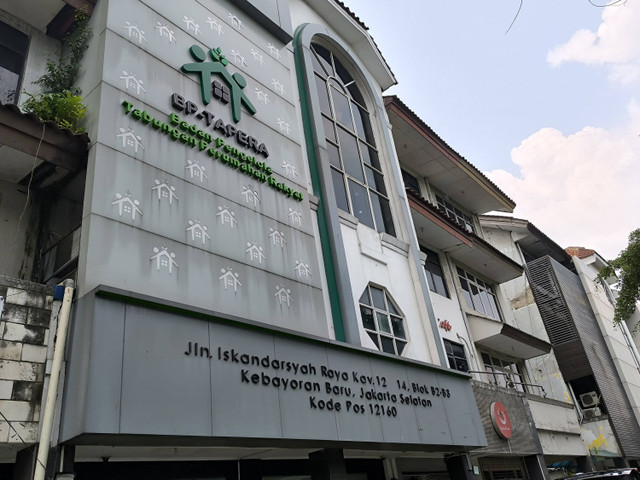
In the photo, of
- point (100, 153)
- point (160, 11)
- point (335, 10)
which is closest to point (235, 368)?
point (100, 153)

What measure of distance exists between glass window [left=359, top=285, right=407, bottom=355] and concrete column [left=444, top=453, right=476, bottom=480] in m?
2.57

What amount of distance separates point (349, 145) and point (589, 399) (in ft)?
51.2

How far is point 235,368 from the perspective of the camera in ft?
22.6

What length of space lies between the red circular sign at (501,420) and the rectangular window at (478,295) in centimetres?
541

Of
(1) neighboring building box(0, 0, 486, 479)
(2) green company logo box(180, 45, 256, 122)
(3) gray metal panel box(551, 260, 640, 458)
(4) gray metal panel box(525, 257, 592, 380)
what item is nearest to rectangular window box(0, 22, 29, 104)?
(1) neighboring building box(0, 0, 486, 479)

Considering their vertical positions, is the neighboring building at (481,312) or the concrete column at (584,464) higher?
the neighboring building at (481,312)

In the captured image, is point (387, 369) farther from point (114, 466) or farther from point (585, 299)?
point (585, 299)

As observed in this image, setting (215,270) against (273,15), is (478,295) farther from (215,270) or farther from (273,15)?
(215,270)

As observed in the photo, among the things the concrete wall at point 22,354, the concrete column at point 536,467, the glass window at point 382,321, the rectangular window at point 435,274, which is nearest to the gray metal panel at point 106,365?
the concrete wall at point 22,354

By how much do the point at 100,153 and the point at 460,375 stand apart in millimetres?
8732

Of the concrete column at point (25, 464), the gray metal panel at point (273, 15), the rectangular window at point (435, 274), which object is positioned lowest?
the concrete column at point (25, 464)

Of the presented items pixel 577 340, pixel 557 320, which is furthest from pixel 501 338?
pixel 557 320

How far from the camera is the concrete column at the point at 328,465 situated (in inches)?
326

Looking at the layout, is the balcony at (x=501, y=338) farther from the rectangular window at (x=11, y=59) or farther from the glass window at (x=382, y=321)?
the rectangular window at (x=11, y=59)
